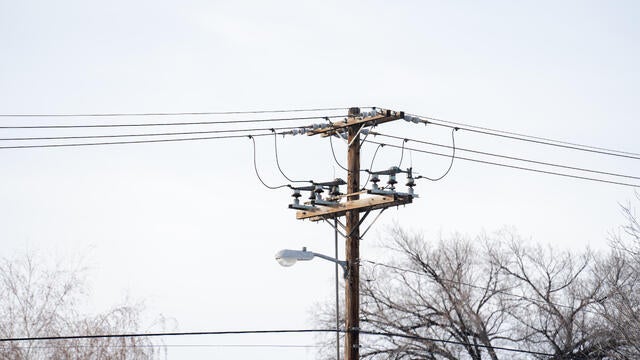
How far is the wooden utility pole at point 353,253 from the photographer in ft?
65.9

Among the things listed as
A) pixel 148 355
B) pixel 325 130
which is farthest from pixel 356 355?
pixel 148 355

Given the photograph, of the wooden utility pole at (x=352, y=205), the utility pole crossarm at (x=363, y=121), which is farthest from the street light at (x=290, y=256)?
the utility pole crossarm at (x=363, y=121)

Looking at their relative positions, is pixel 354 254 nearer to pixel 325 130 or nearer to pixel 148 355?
pixel 325 130

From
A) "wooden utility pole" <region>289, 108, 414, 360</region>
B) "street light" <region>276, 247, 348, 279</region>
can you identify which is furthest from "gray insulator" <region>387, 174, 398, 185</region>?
"street light" <region>276, 247, 348, 279</region>

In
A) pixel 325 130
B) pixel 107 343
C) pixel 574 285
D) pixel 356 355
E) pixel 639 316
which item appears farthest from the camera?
pixel 574 285

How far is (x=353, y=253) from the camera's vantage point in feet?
67.4

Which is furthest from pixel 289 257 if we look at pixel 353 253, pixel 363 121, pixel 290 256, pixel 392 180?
pixel 363 121

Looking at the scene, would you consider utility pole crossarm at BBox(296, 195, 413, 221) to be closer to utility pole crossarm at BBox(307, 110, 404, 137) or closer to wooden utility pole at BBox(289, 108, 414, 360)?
wooden utility pole at BBox(289, 108, 414, 360)

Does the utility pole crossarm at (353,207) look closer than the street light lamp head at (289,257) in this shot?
No

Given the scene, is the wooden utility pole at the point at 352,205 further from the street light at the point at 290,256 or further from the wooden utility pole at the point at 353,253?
the street light at the point at 290,256

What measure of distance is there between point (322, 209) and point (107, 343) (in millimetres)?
6812

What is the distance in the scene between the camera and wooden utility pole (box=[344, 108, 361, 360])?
791 inches

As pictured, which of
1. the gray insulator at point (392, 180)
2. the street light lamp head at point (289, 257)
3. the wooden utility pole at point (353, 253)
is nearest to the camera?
the street light lamp head at point (289, 257)

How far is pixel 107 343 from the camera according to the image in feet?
81.1
